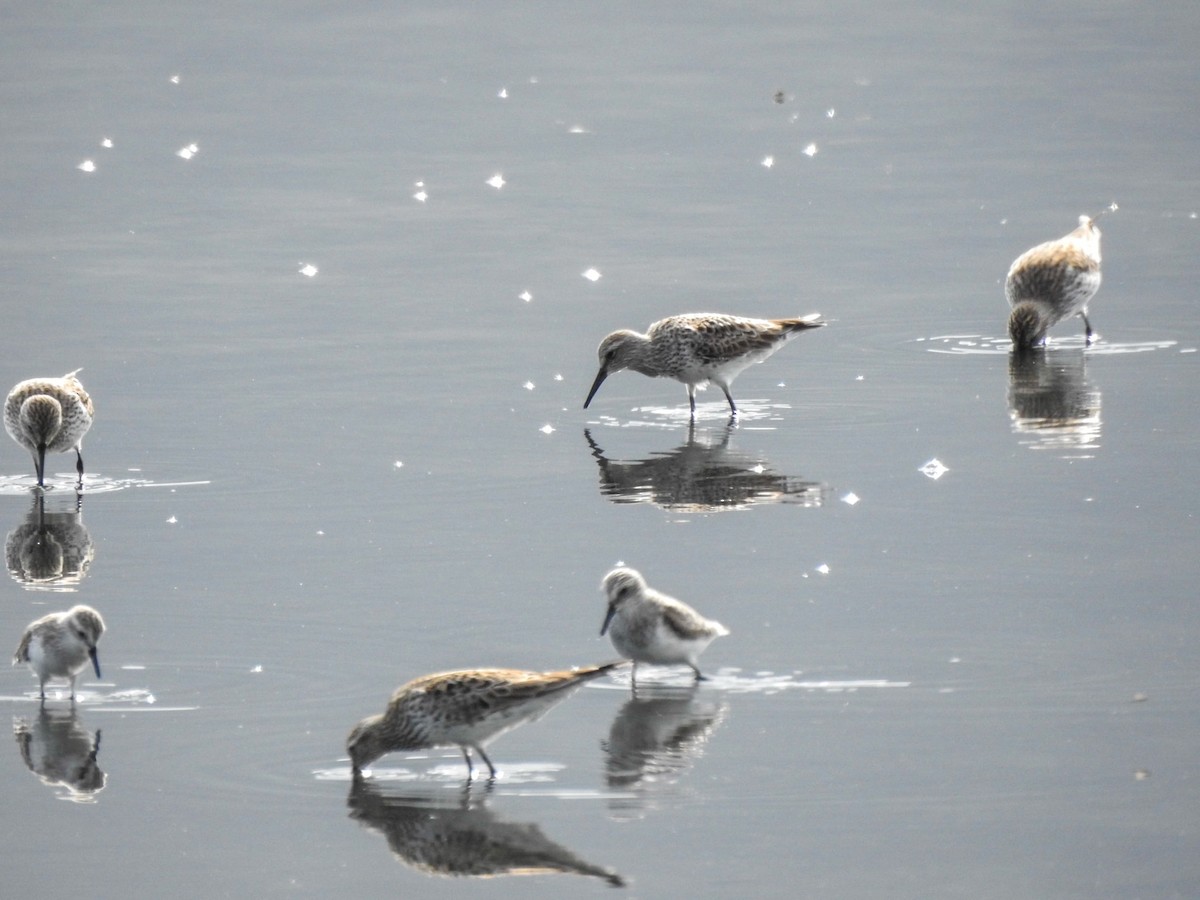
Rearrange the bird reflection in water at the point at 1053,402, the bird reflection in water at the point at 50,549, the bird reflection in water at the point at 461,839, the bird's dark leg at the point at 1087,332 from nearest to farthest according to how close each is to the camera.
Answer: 1. the bird reflection in water at the point at 461,839
2. the bird reflection in water at the point at 50,549
3. the bird reflection in water at the point at 1053,402
4. the bird's dark leg at the point at 1087,332

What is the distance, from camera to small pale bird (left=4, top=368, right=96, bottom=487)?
581 inches

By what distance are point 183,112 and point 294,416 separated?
49.6ft

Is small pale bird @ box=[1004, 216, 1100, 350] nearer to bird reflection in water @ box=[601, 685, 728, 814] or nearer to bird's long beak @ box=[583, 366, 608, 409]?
bird's long beak @ box=[583, 366, 608, 409]

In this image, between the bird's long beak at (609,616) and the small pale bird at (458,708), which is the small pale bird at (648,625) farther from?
the small pale bird at (458,708)

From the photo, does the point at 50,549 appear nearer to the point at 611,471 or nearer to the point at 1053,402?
the point at 611,471

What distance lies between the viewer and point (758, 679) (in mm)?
10703

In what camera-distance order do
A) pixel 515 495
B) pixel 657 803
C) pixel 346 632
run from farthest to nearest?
pixel 515 495, pixel 346 632, pixel 657 803

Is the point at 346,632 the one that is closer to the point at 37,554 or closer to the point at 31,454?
the point at 37,554

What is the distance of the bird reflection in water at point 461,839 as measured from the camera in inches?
340

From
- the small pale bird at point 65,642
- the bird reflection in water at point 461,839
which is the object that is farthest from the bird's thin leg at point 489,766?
the small pale bird at point 65,642

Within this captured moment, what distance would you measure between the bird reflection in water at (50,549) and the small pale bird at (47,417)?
630 mm

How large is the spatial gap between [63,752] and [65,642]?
63 centimetres

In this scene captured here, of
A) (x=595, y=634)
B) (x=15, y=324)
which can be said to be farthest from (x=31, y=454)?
(x=595, y=634)

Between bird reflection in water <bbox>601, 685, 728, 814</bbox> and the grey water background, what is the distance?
3cm
